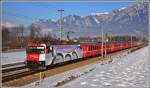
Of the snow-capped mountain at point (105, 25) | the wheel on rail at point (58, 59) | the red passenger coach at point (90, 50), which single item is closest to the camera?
the wheel on rail at point (58, 59)

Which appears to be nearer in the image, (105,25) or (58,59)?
(58,59)

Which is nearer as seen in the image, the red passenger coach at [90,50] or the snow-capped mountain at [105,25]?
the red passenger coach at [90,50]

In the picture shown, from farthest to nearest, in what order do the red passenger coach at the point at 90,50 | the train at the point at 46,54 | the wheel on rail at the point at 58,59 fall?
the red passenger coach at the point at 90,50
the wheel on rail at the point at 58,59
the train at the point at 46,54

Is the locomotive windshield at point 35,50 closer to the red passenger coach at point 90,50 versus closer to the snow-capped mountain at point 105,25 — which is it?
the snow-capped mountain at point 105,25

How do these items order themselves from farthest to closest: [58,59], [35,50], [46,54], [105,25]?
[105,25]
[58,59]
[35,50]
[46,54]

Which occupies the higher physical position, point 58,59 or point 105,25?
point 105,25

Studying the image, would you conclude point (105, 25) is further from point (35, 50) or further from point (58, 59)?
point (35, 50)

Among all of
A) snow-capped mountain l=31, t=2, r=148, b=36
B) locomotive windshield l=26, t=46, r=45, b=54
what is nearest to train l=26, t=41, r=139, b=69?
locomotive windshield l=26, t=46, r=45, b=54

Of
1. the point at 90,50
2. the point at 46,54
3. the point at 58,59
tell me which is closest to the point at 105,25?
the point at 90,50

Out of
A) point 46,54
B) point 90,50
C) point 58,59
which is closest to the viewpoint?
point 46,54

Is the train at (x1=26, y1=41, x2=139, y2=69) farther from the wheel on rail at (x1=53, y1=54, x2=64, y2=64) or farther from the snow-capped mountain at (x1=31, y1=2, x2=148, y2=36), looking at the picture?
the snow-capped mountain at (x1=31, y1=2, x2=148, y2=36)

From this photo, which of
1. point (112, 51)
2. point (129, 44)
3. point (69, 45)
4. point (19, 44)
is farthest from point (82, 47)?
point (129, 44)

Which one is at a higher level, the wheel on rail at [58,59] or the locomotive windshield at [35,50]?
the locomotive windshield at [35,50]

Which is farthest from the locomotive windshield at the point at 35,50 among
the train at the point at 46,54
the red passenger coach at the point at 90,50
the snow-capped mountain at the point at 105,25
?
the red passenger coach at the point at 90,50
